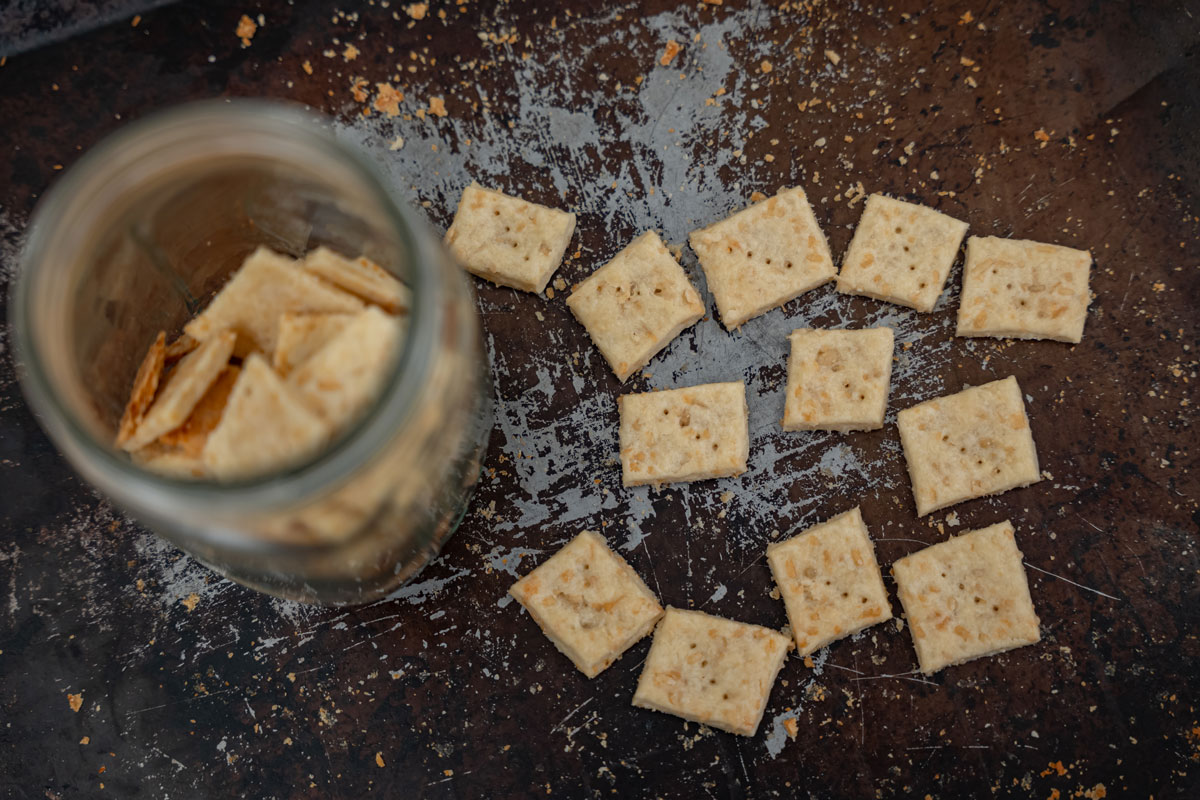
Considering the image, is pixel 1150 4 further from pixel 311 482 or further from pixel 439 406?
pixel 311 482

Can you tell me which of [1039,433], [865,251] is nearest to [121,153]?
[865,251]

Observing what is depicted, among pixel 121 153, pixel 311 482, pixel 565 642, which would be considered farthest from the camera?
pixel 565 642

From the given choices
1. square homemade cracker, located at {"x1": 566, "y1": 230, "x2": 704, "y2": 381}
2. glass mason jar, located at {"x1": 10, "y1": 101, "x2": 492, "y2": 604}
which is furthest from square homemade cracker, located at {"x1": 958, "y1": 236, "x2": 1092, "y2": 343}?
glass mason jar, located at {"x1": 10, "y1": 101, "x2": 492, "y2": 604}

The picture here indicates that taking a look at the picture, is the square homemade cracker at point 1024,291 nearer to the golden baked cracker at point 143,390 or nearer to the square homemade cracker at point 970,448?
the square homemade cracker at point 970,448

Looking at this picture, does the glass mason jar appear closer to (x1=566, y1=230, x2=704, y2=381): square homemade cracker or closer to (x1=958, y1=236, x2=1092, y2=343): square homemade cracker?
(x1=566, y1=230, x2=704, y2=381): square homemade cracker

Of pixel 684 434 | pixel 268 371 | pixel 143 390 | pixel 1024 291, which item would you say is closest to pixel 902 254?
pixel 1024 291

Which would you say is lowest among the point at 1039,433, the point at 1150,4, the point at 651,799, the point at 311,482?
the point at 651,799

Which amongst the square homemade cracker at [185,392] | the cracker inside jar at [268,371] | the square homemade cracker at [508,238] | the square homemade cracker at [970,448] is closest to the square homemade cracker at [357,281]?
the cracker inside jar at [268,371]
